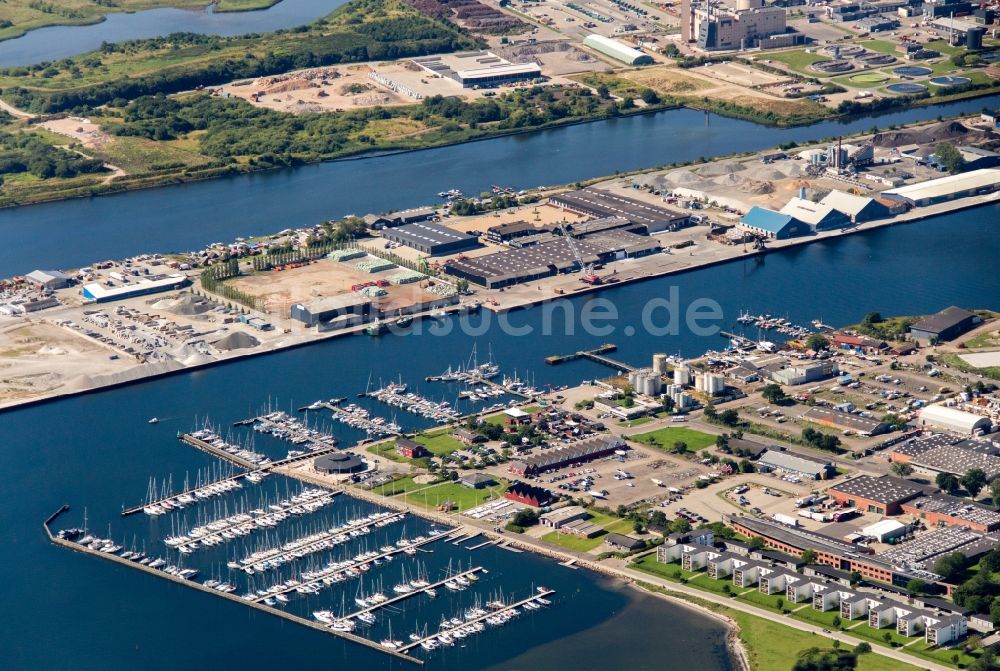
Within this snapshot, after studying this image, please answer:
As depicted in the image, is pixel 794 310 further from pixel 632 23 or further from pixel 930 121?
pixel 632 23

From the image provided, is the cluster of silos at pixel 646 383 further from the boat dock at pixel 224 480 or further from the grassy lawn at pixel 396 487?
the boat dock at pixel 224 480

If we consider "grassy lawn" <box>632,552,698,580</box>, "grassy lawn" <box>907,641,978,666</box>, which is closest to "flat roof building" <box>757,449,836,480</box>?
"grassy lawn" <box>632,552,698,580</box>

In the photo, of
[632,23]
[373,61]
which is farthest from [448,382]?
[632,23]

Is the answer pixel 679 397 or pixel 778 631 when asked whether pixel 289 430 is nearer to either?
pixel 679 397

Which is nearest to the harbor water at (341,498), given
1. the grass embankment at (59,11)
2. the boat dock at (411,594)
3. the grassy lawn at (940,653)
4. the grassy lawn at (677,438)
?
the boat dock at (411,594)

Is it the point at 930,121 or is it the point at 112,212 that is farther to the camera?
the point at 930,121
